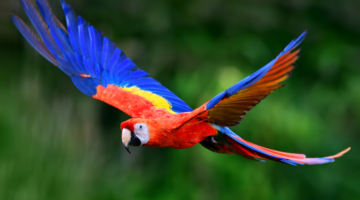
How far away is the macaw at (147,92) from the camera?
0.76 m

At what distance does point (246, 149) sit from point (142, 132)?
28cm

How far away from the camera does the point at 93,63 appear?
127 centimetres

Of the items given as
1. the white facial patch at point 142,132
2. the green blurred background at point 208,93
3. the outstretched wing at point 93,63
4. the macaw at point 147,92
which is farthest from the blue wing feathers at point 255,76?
the green blurred background at point 208,93

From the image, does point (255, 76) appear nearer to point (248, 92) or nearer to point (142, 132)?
point (248, 92)

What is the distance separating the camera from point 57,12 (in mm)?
2215

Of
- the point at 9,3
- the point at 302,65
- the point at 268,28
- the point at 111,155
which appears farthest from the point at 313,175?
the point at 9,3

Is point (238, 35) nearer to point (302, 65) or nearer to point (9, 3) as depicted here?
point (302, 65)

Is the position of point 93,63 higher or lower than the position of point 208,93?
higher

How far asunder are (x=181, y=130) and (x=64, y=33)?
54 cm

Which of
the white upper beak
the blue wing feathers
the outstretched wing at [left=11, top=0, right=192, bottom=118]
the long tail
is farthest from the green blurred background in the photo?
the blue wing feathers

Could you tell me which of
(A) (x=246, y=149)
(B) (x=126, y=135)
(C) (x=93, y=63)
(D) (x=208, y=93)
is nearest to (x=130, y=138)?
(B) (x=126, y=135)

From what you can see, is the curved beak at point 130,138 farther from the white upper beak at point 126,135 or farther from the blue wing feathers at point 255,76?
the blue wing feathers at point 255,76

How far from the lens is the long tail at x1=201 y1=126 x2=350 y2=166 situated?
0.90m

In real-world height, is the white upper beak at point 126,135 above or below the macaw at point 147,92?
below
